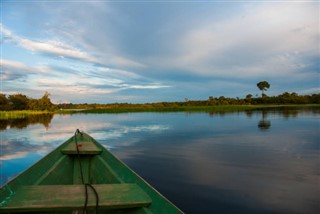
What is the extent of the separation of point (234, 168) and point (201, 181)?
168cm

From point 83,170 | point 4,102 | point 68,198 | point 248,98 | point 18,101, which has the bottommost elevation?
point 83,170

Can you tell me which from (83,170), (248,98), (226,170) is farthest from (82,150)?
(248,98)

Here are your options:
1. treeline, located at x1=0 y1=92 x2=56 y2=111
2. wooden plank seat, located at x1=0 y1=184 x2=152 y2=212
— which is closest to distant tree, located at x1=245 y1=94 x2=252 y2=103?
treeline, located at x1=0 y1=92 x2=56 y2=111

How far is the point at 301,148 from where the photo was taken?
10711mm

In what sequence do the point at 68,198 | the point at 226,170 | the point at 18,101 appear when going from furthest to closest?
the point at 18,101 → the point at 226,170 → the point at 68,198

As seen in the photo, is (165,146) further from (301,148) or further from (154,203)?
(154,203)

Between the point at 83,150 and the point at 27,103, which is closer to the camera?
the point at 83,150

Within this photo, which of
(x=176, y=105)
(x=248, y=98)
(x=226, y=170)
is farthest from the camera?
(x=248, y=98)

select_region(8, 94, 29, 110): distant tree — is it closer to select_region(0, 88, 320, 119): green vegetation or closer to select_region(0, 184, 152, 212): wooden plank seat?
select_region(0, 88, 320, 119): green vegetation

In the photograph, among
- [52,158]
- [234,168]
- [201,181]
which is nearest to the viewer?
[52,158]

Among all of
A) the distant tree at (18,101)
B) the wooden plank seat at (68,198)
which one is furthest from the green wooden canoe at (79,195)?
the distant tree at (18,101)

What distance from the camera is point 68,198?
7.85ft

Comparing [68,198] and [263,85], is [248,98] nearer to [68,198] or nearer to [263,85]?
[263,85]

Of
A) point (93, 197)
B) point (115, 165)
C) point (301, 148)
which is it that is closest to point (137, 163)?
point (115, 165)
